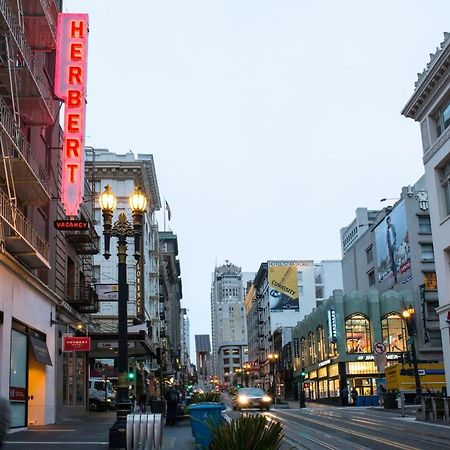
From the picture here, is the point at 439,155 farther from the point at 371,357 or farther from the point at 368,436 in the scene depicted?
the point at 371,357

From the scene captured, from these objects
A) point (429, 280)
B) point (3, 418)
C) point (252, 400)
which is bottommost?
point (252, 400)

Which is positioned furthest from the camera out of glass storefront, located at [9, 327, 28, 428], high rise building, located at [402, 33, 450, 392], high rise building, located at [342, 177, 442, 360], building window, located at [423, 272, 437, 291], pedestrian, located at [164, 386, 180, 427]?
building window, located at [423, 272, 437, 291]

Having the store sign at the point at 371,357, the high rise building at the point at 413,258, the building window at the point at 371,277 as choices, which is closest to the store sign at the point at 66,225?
the high rise building at the point at 413,258

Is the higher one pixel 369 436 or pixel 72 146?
pixel 72 146

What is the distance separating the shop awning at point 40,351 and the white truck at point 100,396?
22.3 m

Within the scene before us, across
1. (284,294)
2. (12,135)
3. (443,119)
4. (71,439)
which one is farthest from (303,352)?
(12,135)

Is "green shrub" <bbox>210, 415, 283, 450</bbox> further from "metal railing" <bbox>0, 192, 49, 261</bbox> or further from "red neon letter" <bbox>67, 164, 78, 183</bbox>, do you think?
"red neon letter" <bbox>67, 164, 78, 183</bbox>

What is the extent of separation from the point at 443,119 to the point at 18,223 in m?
25.3

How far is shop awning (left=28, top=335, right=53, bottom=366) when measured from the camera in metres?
25.9

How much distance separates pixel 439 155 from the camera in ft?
125

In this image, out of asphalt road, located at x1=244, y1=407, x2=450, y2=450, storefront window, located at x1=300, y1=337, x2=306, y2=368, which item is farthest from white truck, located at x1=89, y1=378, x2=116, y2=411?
storefront window, located at x1=300, y1=337, x2=306, y2=368

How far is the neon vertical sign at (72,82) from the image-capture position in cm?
2795

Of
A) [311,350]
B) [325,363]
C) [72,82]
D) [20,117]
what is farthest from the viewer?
[311,350]

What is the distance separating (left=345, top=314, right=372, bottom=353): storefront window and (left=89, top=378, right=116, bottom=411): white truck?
25146 mm
